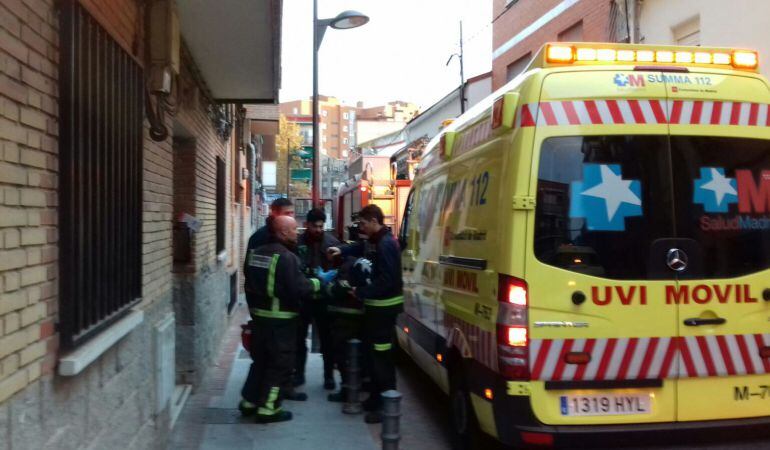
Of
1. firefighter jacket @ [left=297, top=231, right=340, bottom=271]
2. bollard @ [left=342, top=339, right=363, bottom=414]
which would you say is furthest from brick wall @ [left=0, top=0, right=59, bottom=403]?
firefighter jacket @ [left=297, top=231, right=340, bottom=271]

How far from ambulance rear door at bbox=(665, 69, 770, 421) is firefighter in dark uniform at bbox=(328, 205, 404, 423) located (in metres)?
2.46

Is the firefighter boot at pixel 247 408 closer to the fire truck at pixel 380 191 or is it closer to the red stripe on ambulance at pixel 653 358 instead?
the red stripe on ambulance at pixel 653 358

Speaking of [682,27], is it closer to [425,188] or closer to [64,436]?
[425,188]

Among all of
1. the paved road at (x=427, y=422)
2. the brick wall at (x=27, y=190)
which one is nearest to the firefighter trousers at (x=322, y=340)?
the paved road at (x=427, y=422)

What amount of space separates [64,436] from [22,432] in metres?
0.43

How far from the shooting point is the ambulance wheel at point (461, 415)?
4582 mm

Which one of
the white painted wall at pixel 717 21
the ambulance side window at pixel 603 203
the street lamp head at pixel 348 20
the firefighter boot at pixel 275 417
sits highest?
the street lamp head at pixel 348 20

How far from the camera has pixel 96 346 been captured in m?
3.00

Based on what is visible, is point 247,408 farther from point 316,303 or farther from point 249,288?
point 316,303

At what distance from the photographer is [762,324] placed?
3918mm

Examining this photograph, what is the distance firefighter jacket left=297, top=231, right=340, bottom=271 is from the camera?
23.6 feet

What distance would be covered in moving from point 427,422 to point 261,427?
4.86 feet

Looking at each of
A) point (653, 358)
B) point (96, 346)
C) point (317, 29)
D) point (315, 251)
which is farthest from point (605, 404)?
point (317, 29)

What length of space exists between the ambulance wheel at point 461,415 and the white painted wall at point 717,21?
5946mm
